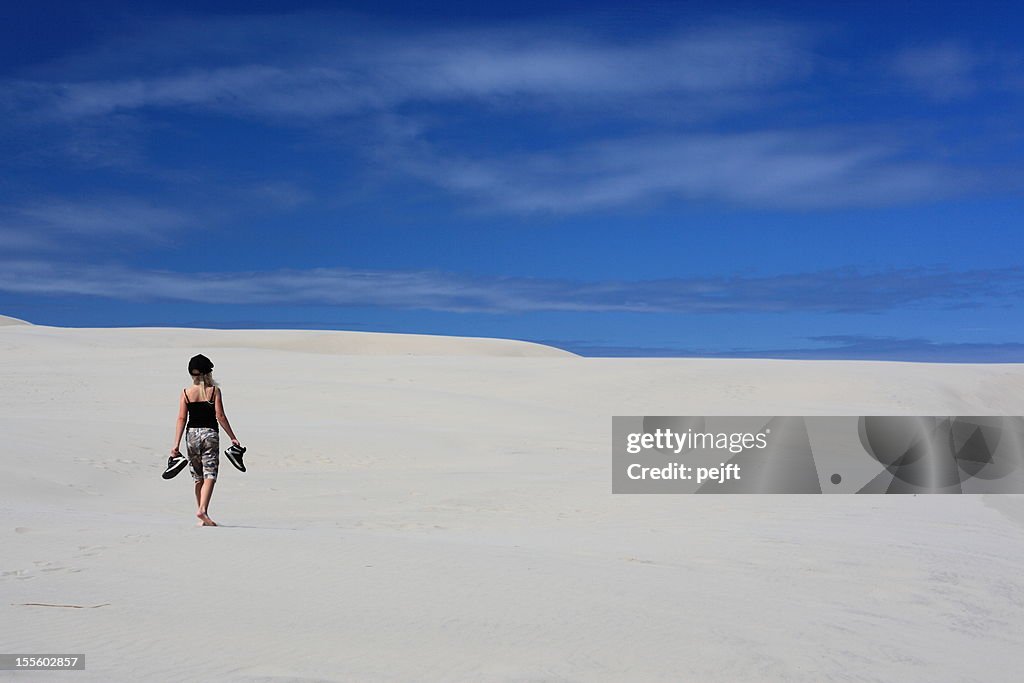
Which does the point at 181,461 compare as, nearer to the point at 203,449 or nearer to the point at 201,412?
the point at 203,449

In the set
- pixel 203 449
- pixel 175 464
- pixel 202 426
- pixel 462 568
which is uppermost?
pixel 202 426

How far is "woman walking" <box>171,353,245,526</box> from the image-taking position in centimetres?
864

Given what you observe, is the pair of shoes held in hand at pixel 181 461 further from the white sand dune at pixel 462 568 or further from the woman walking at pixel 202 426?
the white sand dune at pixel 462 568

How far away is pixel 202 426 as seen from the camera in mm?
8703

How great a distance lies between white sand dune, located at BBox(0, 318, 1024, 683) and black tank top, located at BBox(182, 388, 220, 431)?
0.94 meters

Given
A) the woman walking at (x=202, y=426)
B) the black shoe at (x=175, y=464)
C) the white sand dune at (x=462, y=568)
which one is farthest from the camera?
the woman walking at (x=202, y=426)

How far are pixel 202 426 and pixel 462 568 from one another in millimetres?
2956

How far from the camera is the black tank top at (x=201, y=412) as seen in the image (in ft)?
28.4

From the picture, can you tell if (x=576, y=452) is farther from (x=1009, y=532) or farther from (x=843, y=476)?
(x=1009, y=532)

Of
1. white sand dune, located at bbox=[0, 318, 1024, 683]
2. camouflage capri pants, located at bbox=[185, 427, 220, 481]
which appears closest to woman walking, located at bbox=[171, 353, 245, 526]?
camouflage capri pants, located at bbox=[185, 427, 220, 481]

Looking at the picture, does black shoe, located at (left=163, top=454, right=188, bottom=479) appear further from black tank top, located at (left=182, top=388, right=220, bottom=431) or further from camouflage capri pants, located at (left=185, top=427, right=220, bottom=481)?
black tank top, located at (left=182, top=388, right=220, bottom=431)

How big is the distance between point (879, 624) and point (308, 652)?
12.8ft

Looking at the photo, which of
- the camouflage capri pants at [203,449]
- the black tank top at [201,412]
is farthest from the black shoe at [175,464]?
the black tank top at [201,412]

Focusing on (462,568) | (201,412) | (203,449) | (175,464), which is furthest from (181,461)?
(462,568)
